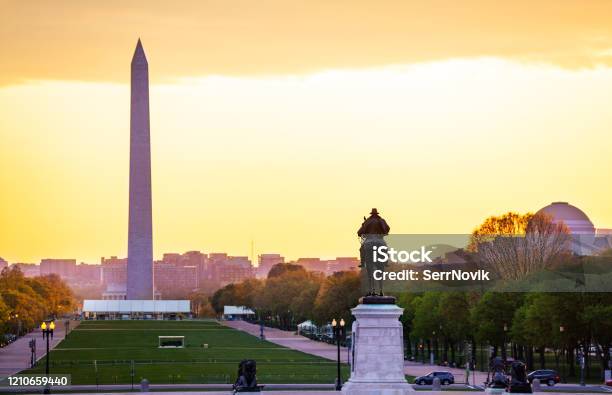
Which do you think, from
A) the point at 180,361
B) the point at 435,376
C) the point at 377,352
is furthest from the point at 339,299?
the point at 377,352

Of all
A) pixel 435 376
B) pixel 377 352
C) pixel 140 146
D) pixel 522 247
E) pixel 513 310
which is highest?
pixel 140 146

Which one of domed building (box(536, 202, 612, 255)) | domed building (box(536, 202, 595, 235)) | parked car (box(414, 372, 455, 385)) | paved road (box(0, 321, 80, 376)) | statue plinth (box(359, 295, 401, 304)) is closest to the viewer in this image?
statue plinth (box(359, 295, 401, 304))

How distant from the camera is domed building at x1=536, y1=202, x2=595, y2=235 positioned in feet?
616

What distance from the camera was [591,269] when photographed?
96.1m

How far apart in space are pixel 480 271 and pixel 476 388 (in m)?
44.6

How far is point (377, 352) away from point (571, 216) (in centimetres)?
14275

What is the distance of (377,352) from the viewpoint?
52562mm

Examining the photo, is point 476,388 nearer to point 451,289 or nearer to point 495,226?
point 451,289

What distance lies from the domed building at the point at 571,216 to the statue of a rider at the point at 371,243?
134 meters

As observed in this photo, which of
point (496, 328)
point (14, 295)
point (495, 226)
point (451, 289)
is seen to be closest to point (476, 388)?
point (496, 328)

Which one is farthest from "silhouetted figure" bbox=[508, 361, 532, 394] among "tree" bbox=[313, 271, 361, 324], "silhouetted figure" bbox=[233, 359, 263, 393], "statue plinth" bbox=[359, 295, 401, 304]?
"tree" bbox=[313, 271, 361, 324]

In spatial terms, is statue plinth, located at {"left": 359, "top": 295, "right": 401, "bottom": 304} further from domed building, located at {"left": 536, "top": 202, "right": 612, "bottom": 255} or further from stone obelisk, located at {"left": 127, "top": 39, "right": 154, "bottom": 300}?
stone obelisk, located at {"left": 127, "top": 39, "right": 154, "bottom": 300}

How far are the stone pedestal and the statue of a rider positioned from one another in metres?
→ 1.18

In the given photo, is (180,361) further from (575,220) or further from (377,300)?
(575,220)
